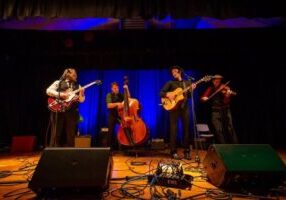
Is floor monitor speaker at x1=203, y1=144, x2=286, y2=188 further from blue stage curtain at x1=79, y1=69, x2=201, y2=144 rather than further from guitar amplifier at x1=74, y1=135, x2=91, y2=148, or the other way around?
blue stage curtain at x1=79, y1=69, x2=201, y2=144

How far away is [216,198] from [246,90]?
18.7 ft

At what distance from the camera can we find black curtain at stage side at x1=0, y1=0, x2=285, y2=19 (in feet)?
16.4

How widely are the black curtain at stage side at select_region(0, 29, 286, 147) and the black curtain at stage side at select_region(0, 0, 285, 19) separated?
2427 millimetres

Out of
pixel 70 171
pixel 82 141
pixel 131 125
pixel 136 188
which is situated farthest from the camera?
pixel 82 141

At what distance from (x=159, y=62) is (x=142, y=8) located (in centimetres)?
309

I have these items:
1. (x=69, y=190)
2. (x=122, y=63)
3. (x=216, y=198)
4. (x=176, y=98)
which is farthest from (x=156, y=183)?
(x=122, y=63)

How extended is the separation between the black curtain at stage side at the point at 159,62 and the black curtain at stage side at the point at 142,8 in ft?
7.96

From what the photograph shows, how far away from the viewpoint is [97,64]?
8125 mm

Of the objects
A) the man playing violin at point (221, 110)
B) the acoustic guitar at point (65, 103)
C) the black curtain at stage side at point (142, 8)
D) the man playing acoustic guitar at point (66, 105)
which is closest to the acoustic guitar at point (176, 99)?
the man playing violin at point (221, 110)

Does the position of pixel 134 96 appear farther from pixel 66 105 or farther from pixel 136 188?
pixel 136 188

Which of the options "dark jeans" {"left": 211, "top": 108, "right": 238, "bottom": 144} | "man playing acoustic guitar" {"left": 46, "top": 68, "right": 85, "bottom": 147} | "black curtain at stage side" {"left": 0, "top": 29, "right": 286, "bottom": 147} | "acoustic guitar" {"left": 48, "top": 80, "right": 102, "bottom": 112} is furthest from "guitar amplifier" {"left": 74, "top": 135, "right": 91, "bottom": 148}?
"dark jeans" {"left": 211, "top": 108, "right": 238, "bottom": 144}

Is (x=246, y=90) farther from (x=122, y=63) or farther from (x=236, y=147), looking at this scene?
(x=236, y=147)

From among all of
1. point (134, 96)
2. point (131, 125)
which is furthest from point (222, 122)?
point (134, 96)

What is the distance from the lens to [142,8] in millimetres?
5109
